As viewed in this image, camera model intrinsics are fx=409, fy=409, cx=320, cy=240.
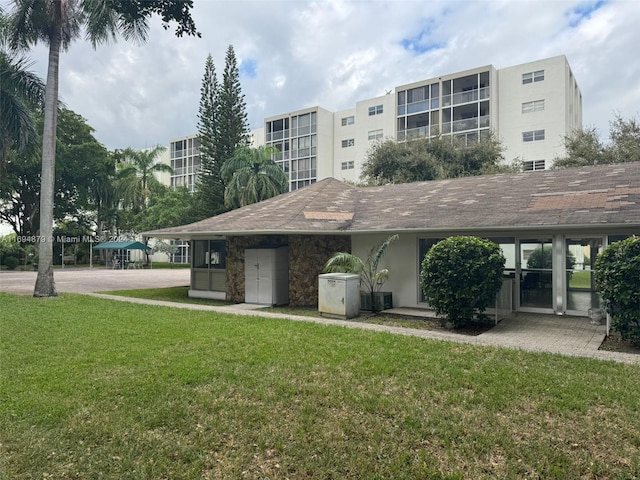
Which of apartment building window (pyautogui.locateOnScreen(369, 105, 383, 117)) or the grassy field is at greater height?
apartment building window (pyautogui.locateOnScreen(369, 105, 383, 117))

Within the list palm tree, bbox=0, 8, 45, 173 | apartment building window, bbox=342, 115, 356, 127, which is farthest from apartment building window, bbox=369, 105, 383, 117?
palm tree, bbox=0, 8, 45, 173

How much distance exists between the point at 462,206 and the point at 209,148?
2442 cm

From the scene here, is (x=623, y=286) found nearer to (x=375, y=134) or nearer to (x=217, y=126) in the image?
(x=217, y=126)

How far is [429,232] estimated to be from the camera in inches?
449

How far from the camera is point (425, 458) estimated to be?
350 cm

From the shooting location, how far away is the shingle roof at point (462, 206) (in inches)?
385

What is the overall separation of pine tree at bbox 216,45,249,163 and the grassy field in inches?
1038

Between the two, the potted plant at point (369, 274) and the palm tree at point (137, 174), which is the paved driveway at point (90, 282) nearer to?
the potted plant at point (369, 274)

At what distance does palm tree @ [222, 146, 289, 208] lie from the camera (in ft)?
92.7

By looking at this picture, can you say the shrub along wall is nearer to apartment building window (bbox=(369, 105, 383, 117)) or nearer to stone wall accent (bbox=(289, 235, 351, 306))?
stone wall accent (bbox=(289, 235, 351, 306))

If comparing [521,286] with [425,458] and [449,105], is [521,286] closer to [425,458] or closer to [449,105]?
[425,458]

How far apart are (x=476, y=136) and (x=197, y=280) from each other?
2818cm

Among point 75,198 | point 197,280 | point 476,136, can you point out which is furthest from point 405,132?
point 75,198

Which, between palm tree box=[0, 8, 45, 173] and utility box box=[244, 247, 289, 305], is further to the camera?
palm tree box=[0, 8, 45, 173]
